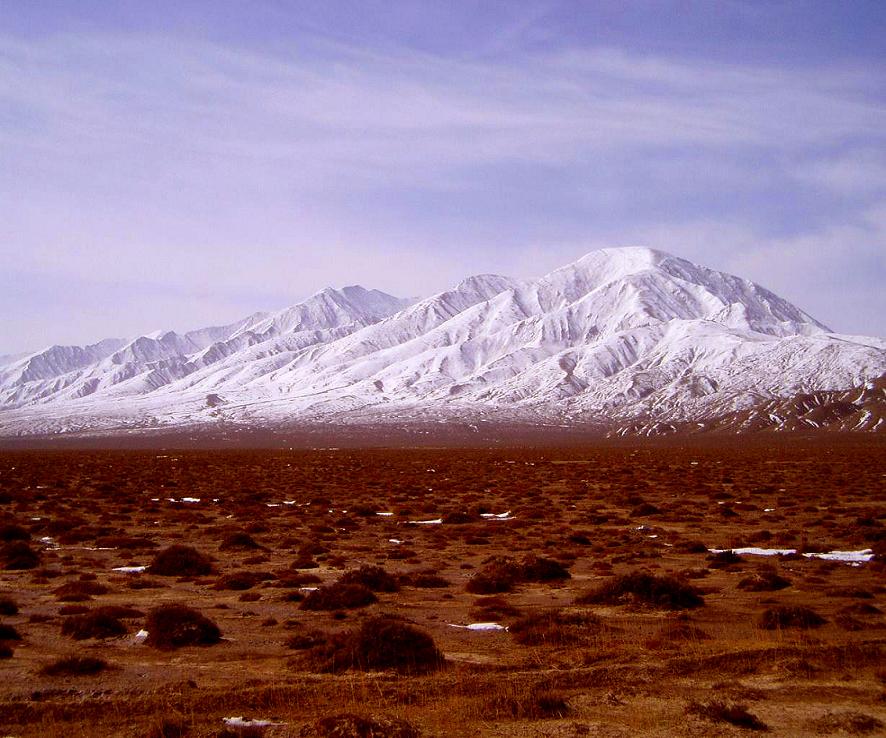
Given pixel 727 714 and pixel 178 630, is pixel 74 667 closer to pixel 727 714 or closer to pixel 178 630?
pixel 178 630

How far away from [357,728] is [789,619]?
27.6 feet

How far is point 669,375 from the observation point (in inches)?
7589

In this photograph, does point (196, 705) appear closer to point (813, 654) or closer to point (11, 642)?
point (11, 642)

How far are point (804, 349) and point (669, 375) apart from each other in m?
32.6

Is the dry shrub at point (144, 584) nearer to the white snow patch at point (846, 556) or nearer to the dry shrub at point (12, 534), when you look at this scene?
the dry shrub at point (12, 534)

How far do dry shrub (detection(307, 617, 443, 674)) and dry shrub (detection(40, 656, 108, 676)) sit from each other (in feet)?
9.55

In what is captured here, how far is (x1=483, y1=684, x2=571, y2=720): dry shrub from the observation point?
938 centimetres

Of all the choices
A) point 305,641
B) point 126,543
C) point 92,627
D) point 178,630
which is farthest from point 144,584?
point 126,543

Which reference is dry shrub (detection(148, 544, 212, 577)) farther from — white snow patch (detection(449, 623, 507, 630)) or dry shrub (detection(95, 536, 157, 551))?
white snow patch (detection(449, 623, 507, 630))

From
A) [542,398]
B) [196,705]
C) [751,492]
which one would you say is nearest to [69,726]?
[196,705]

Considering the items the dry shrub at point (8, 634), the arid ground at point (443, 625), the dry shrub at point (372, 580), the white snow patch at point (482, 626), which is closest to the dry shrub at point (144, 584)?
the arid ground at point (443, 625)

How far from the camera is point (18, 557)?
67.8 ft

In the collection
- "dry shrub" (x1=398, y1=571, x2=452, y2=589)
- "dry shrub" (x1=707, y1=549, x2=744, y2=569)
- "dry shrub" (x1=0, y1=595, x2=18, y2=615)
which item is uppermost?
"dry shrub" (x1=0, y1=595, x2=18, y2=615)

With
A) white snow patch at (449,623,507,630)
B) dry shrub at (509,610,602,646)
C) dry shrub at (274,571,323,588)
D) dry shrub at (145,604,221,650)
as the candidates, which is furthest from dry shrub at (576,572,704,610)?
dry shrub at (145,604,221,650)
